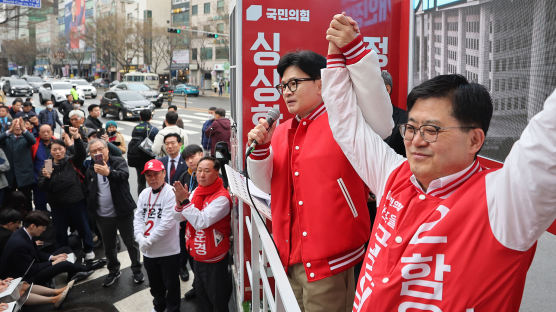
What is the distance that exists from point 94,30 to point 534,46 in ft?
157

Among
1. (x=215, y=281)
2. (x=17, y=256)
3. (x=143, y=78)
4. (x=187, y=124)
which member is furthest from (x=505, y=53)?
(x=143, y=78)

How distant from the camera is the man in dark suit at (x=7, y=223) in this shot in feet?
13.5

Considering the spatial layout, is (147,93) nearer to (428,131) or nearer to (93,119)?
(93,119)

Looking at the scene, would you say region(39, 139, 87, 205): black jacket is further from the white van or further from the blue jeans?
the white van

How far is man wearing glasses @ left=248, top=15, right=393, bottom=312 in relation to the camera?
1836 mm

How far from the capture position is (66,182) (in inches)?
190

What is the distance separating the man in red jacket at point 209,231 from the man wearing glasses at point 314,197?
1.37m

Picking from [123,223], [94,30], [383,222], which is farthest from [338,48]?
[94,30]

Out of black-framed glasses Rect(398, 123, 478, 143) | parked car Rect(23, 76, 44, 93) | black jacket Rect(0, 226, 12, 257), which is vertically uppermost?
parked car Rect(23, 76, 44, 93)

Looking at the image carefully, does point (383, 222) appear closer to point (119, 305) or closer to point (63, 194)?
point (119, 305)

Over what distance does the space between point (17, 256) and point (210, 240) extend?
2101mm

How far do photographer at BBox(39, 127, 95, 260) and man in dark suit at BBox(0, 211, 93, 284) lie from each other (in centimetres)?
59

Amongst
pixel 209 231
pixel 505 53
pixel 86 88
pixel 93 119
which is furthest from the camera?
pixel 86 88

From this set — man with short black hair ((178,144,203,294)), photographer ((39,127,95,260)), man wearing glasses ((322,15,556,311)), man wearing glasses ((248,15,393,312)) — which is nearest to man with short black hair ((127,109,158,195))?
photographer ((39,127,95,260))
